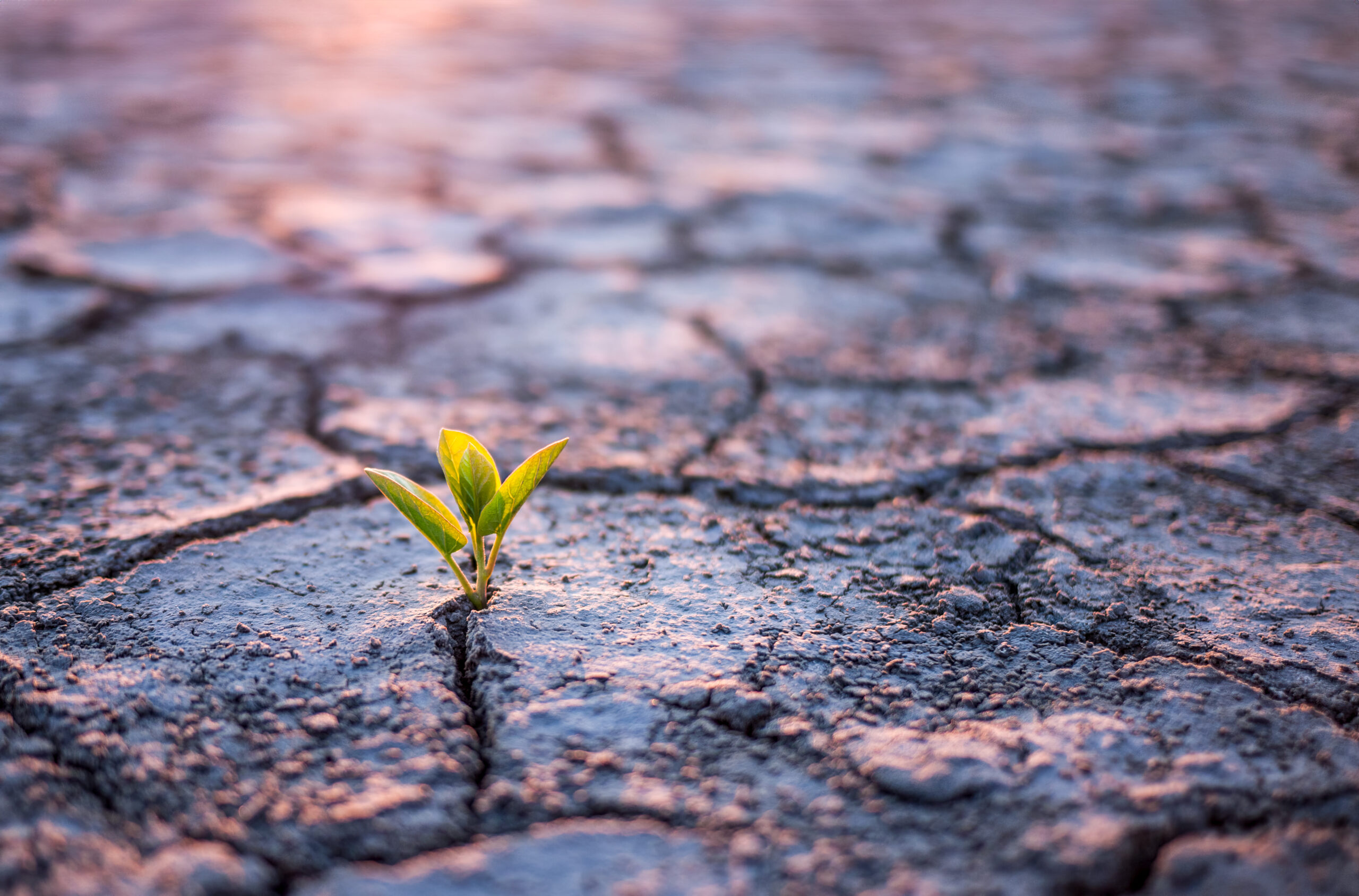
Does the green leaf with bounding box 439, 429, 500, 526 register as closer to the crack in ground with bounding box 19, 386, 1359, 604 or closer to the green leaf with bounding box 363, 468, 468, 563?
the green leaf with bounding box 363, 468, 468, 563

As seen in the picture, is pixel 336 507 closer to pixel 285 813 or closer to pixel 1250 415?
pixel 285 813

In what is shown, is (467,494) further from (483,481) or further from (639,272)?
(639,272)

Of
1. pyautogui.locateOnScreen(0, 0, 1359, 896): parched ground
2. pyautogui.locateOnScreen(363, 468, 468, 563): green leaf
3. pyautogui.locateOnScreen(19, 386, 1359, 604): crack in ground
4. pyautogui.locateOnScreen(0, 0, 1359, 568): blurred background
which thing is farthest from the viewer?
pyautogui.locateOnScreen(0, 0, 1359, 568): blurred background

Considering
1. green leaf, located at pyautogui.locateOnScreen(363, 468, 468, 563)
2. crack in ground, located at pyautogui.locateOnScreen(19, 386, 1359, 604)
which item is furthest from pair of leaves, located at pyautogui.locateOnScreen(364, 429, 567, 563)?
crack in ground, located at pyautogui.locateOnScreen(19, 386, 1359, 604)

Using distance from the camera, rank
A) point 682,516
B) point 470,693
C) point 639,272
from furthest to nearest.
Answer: point 639,272 < point 682,516 < point 470,693

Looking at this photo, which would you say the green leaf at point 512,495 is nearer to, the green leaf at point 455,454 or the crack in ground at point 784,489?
the green leaf at point 455,454

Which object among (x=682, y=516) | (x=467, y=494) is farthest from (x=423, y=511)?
(x=682, y=516)
